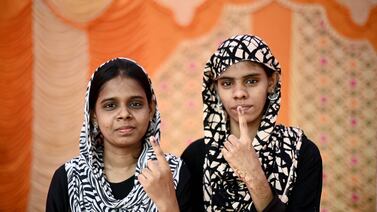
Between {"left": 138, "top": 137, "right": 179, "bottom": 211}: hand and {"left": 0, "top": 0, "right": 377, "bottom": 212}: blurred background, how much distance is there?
3.39 metres

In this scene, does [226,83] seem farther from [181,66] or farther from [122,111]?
[181,66]

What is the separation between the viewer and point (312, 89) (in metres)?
5.02

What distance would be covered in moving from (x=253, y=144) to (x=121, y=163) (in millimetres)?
509

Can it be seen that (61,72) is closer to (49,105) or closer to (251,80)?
(49,105)

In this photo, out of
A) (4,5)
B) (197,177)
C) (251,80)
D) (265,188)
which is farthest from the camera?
(4,5)

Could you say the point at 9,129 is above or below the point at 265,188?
above

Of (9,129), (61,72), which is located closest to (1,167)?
(9,129)

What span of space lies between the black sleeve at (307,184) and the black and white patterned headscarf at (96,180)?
44 centimetres

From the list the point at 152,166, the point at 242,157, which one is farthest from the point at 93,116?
the point at 242,157

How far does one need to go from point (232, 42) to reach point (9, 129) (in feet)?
12.1

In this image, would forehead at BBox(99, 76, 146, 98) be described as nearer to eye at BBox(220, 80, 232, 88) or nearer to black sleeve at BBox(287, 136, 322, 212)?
eye at BBox(220, 80, 232, 88)

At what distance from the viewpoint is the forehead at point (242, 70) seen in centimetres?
183

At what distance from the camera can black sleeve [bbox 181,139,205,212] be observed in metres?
1.99

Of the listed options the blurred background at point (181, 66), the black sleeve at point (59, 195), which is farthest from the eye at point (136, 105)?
the blurred background at point (181, 66)
